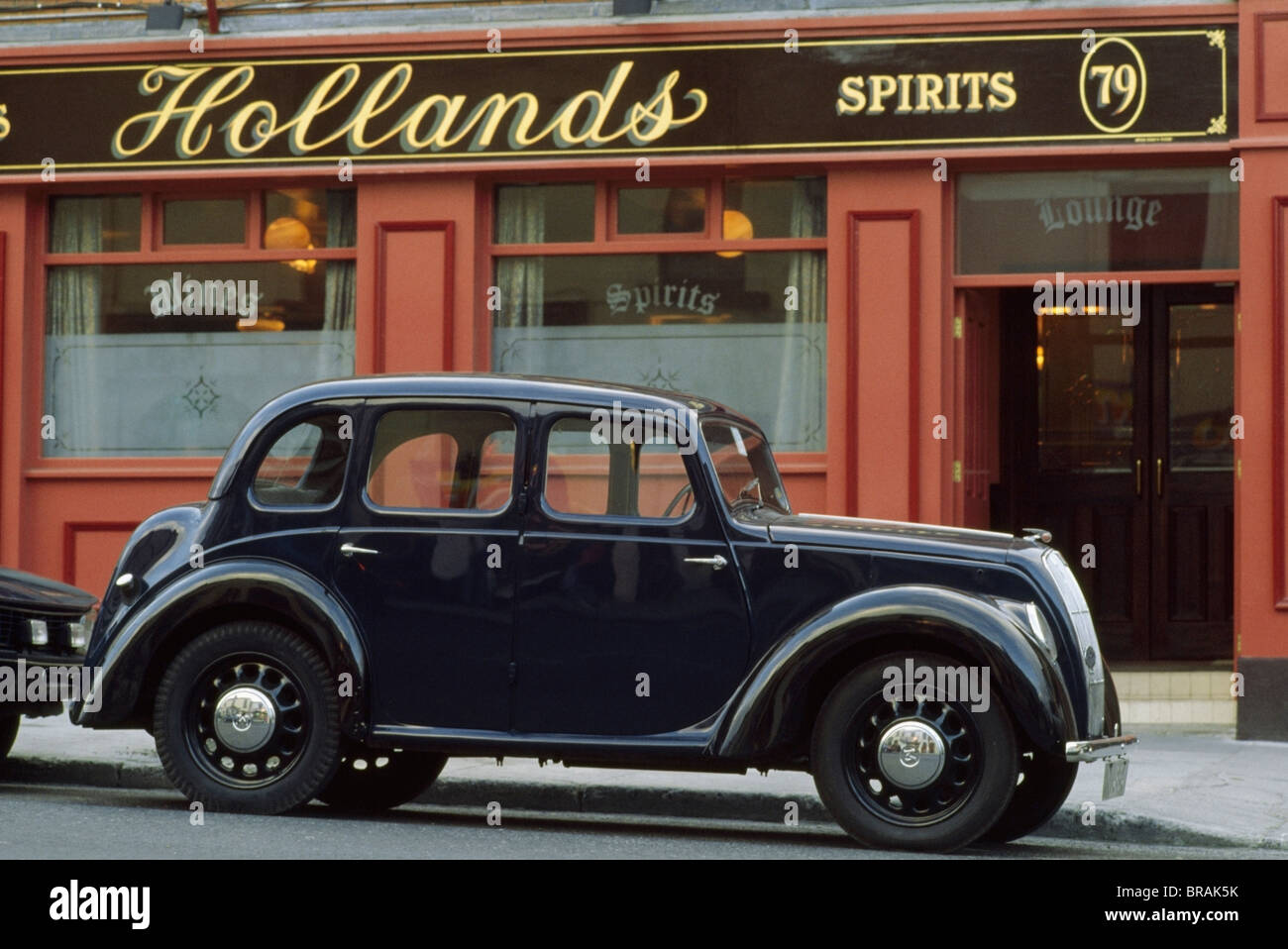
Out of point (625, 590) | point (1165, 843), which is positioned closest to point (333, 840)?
point (625, 590)

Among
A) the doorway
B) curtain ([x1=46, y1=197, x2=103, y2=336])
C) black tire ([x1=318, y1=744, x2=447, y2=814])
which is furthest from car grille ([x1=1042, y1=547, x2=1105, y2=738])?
curtain ([x1=46, y1=197, x2=103, y2=336])

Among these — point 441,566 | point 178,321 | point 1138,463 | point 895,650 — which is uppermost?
point 178,321

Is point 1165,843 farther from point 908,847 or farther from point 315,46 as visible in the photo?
→ point 315,46

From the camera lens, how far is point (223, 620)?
26.6 feet

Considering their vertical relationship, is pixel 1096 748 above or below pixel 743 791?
above

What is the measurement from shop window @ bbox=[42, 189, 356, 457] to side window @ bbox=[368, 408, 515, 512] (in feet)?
16.9

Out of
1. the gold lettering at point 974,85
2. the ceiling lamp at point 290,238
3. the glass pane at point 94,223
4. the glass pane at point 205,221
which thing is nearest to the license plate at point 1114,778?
the gold lettering at point 974,85

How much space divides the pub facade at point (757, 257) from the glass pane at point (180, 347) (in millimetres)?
22

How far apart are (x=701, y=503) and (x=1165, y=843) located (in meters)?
2.43

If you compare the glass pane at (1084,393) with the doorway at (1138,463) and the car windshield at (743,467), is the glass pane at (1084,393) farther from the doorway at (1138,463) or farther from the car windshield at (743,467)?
the car windshield at (743,467)

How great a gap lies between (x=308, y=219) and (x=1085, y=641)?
24.1ft

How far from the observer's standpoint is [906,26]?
40.4 feet

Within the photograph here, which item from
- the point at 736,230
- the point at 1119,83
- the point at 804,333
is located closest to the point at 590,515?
the point at 804,333

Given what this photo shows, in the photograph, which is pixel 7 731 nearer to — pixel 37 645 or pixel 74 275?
pixel 37 645
